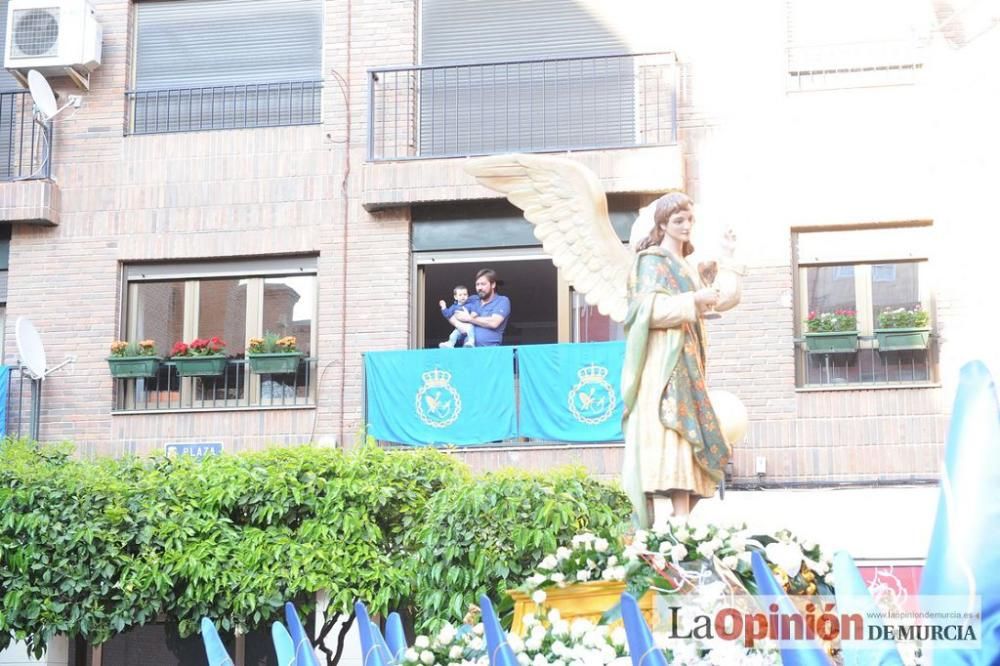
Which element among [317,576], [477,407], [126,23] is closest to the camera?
[317,576]

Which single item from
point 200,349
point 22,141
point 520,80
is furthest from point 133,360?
point 520,80

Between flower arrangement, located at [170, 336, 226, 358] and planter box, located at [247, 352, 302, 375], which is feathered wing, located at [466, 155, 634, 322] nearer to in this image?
planter box, located at [247, 352, 302, 375]

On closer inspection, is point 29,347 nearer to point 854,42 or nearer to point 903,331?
point 903,331

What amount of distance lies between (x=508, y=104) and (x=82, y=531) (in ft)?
24.0

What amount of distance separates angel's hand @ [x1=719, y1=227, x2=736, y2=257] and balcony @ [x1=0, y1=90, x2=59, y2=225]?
10.9 m

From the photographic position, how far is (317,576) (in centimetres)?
1190

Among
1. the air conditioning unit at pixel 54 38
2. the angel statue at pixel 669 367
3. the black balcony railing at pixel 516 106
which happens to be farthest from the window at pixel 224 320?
the angel statue at pixel 669 367

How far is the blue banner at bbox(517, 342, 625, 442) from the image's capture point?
15344mm

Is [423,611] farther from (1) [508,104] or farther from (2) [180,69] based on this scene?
(2) [180,69]

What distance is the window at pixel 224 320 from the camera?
1695 cm

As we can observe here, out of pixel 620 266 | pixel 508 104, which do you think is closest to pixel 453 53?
pixel 508 104

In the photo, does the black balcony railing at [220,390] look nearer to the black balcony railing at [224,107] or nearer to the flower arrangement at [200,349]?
the flower arrangement at [200,349]

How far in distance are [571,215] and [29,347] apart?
29.1ft

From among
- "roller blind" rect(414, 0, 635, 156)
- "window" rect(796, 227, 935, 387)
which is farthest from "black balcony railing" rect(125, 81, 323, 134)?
"window" rect(796, 227, 935, 387)
